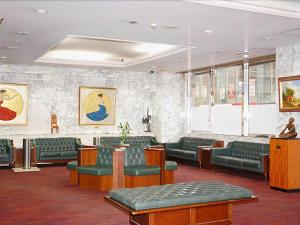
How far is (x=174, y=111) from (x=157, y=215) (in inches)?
395

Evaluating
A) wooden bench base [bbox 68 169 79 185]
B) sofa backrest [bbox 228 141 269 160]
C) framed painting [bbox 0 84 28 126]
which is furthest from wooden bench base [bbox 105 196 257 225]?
framed painting [bbox 0 84 28 126]

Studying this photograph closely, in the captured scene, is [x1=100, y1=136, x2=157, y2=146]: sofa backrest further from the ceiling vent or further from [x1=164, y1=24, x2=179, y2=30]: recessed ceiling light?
the ceiling vent

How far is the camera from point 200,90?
45.1ft

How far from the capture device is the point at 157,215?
4.41 meters

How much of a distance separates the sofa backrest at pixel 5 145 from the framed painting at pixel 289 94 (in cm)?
769

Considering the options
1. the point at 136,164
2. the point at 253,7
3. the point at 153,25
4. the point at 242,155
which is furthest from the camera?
the point at 242,155

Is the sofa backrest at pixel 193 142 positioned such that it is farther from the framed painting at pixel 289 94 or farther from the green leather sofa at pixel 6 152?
the green leather sofa at pixel 6 152

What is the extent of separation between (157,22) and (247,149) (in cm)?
520

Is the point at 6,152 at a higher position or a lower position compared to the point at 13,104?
lower

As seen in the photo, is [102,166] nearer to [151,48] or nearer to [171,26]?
[171,26]

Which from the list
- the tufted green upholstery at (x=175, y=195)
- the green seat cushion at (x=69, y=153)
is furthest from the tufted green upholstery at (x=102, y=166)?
the green seat cushion at (x=69, y=153)

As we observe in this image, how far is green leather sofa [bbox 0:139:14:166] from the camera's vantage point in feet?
37.0

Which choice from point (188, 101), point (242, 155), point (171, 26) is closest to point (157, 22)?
point (171, 26)

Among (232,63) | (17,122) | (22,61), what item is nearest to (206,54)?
(232,63)
